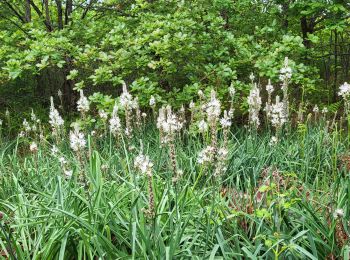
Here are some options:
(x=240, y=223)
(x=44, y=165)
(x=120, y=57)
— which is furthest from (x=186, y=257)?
(x=120, y=57)

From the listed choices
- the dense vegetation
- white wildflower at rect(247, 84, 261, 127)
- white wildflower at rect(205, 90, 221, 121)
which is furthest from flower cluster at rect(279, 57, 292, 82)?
white wildflower at rect(205, 90, 221, 121)

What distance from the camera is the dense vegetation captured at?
2.99 meters

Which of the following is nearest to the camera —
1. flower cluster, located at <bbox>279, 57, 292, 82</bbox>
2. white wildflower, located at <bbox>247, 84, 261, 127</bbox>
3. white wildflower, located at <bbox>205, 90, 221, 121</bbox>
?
white wildflower, located at <bbox>205, 90, 221, 121</bbox>

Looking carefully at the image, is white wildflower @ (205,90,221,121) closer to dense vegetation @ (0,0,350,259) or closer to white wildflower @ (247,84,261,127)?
dense vegetation @ (0,0,350,259)

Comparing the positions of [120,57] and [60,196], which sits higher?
[120,57]

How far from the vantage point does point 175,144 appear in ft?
16.7

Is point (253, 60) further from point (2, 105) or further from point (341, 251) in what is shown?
point (2, 105)

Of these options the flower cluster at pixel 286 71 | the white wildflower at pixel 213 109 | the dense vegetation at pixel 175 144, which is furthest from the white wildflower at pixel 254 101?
the white wildflower at pixel 213 109

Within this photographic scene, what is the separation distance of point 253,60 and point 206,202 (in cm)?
363

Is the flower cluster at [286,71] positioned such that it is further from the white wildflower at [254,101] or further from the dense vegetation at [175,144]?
the white wildflower at [254,101]

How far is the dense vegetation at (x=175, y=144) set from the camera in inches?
118

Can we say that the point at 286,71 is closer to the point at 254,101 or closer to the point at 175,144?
the point at 254,101

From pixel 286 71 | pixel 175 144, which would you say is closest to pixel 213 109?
pixel 286 71

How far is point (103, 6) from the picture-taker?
916 centimetres
